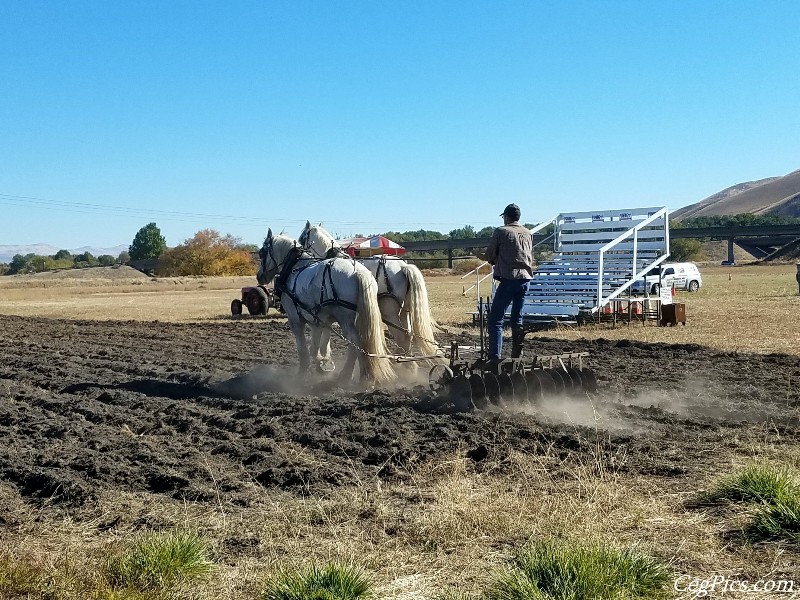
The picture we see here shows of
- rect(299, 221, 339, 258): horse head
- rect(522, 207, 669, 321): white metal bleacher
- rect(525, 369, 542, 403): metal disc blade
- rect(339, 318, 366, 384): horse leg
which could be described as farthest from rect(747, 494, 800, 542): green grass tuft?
rect(522, 207, 669, 321): white metal bleacher

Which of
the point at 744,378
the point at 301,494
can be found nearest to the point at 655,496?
the point at 301,494

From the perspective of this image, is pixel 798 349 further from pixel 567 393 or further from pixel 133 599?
pixel 133 599

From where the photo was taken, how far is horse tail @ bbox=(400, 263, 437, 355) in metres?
11.7

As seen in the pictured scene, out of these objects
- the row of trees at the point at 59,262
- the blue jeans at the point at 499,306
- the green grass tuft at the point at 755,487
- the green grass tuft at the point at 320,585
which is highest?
the row of trees at the point at 59,262

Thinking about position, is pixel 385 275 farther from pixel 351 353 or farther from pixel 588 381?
pixel 588 381

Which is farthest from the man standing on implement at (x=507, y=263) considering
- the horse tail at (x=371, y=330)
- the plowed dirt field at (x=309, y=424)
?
the horse tail at (x=371, y=330)

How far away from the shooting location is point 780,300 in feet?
91.0

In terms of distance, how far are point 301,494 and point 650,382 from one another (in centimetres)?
652

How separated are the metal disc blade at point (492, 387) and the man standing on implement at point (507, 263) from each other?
326mm

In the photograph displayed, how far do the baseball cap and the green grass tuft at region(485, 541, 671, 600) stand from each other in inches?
228

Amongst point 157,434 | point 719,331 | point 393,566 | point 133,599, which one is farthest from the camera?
point 719,331

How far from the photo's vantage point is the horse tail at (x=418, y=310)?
11695 mm

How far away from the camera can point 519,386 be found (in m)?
9.38

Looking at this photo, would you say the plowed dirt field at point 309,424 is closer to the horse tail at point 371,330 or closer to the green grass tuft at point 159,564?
the horse tail at point 371,330
